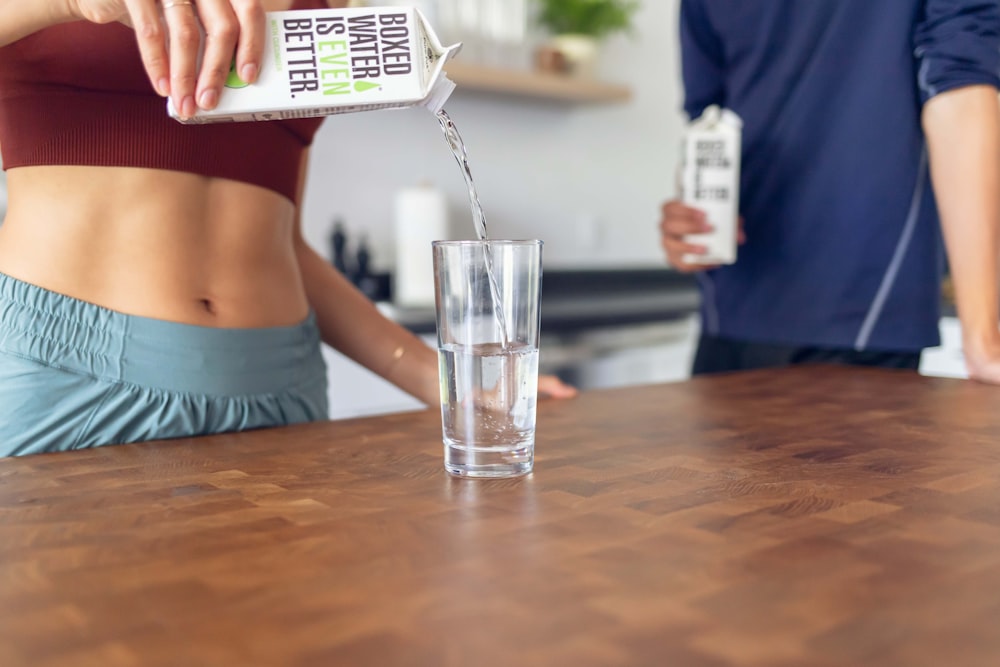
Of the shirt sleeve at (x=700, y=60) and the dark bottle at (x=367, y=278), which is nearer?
the shirt sleeve at (x=700, y=60)

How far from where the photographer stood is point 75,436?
88 centimetres

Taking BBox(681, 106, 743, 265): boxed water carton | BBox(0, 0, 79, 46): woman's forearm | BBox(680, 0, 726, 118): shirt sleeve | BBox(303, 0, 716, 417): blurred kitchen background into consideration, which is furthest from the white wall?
BBox(0, 0, 79, 46): woman's forearm

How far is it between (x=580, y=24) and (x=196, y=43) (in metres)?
2.71

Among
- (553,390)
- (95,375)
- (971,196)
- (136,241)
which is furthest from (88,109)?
(971,196)

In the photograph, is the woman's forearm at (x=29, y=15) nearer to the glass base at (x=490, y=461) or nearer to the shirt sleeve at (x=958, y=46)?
the glass base at (x=490, y=461)

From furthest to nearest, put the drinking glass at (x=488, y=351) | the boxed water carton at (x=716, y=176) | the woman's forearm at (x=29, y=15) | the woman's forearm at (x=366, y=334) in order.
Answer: the boxed water carton at (x=716, y=176), the woman's forearm at (x=366, y=334), the woman's forearm at (x=29, y=15), the drinking glass at (x=488, y=351)

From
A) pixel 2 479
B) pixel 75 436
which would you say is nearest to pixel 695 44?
pixel 75 436

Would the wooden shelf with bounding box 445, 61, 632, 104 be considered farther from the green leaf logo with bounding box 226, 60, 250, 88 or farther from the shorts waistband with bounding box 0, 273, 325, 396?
the green leaf logo with bounding box 226, 60, 250, 88

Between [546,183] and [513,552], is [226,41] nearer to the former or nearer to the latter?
[513,552]

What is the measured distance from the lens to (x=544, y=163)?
10.9 feet

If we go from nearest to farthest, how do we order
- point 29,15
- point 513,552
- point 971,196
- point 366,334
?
point 513,552, point 29,15, point 366,334, point 971,196

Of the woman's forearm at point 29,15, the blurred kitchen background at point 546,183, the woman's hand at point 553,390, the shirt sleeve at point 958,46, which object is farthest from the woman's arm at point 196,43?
the blurred kitchen background at point 546,183

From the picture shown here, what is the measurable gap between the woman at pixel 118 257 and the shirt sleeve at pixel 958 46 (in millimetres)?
850

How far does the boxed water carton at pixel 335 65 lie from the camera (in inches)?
25.2
